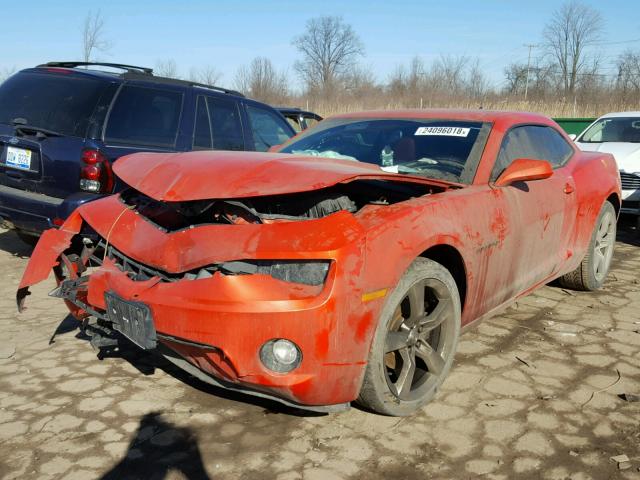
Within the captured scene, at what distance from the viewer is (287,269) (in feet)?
8.05

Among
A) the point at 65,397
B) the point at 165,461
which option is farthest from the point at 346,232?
the point at 65,397

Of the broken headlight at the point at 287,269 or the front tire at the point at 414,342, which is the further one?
the front tire at the point at 414,342

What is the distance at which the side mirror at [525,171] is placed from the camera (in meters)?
3.39

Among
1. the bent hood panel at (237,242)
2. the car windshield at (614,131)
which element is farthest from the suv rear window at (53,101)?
the car windshield at (614,131)

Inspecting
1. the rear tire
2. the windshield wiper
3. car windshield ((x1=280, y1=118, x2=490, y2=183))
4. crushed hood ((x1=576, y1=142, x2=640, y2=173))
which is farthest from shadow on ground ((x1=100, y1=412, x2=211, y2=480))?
crushed hood ((x1=576, y1=142, x2=640, y2=173))

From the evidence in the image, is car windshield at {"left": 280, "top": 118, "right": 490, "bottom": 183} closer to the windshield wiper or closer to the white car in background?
the windshield wiper

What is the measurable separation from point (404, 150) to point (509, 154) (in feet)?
2.20

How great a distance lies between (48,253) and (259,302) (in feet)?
4.92

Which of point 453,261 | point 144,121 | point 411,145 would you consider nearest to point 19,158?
point 144,121

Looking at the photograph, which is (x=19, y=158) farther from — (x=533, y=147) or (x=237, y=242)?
(x=533, y=147)

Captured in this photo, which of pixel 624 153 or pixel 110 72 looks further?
pixel 624 153

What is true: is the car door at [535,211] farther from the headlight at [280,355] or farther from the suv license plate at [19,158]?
the suv license plate at [19,158]

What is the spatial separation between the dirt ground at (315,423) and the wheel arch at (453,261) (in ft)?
1.78

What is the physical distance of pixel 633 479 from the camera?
2.42m
